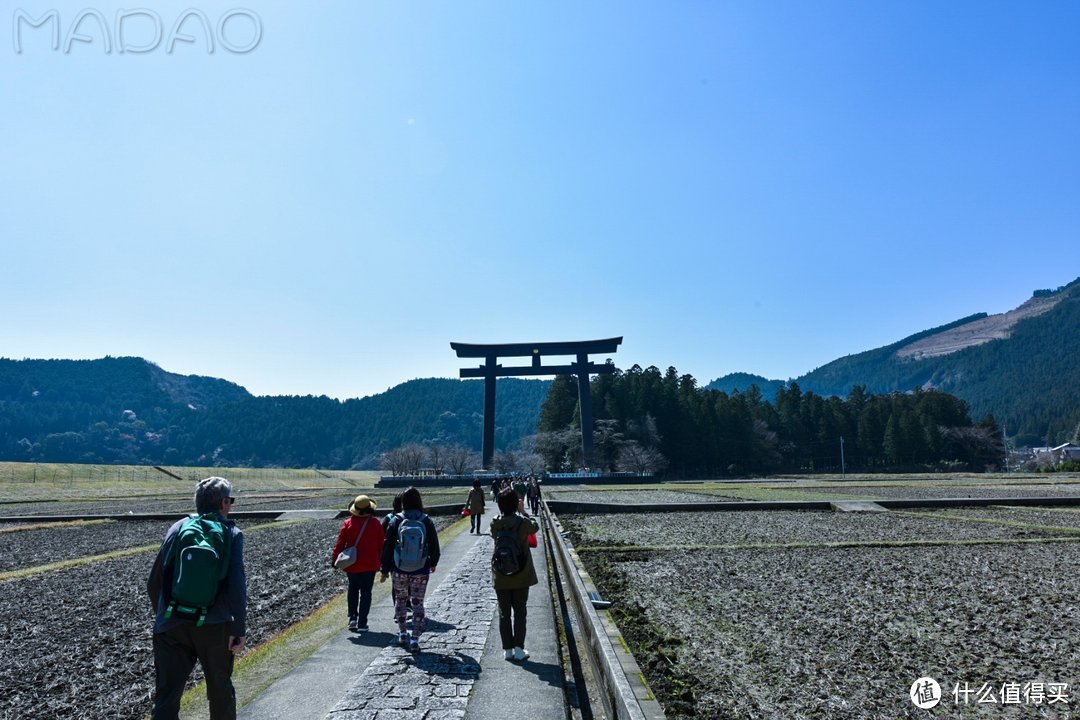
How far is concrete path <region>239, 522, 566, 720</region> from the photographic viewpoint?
5.01 m

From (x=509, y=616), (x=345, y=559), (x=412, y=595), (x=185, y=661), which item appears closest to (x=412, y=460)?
(x=345, y=559)

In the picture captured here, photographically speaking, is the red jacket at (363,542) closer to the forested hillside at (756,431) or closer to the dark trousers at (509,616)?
the dark trousers at (509,616)

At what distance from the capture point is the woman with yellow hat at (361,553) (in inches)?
303

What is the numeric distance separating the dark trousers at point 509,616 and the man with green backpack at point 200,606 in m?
2.82

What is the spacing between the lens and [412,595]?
6.68 meters

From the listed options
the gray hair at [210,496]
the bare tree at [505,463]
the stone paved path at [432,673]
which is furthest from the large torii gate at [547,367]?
the gray hair at [210,496]

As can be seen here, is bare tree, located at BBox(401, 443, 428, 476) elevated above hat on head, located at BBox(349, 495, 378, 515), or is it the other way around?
hat on head, located at BBox(349, 495, 378, 515)

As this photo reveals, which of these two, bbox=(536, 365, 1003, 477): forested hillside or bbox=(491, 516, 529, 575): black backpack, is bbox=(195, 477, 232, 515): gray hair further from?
bbox=(536, 365, 1003, 477): forested hillside

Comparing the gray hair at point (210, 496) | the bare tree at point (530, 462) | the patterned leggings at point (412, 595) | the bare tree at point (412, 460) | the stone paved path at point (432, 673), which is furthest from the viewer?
the bare tree at point (530, 462)

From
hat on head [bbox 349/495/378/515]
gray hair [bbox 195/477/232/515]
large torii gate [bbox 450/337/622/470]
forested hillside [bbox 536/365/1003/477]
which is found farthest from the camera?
forested hillside [bbox 536/365/1003/477]

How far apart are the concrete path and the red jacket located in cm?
70

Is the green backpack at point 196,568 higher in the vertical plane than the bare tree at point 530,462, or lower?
higher

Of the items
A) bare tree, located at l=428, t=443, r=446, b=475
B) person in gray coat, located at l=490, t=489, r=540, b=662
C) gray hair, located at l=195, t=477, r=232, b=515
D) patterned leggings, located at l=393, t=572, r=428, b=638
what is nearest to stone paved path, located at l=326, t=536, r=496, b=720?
patterned leggings, located at l=393, t=572, r=428, b=638

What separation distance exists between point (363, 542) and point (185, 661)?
3.96 meters
